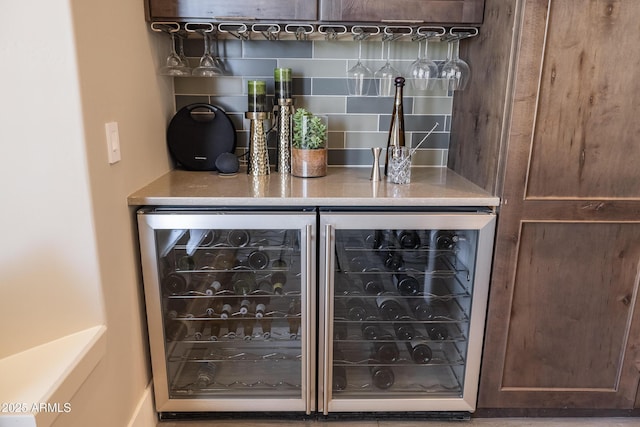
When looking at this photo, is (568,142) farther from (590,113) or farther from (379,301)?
(379,301)

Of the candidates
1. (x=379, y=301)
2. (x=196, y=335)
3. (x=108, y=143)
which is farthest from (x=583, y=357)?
(x=108, y=143)

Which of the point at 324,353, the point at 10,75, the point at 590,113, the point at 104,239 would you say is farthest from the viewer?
the point at 324,353

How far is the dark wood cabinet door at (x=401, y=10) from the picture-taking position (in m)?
1.61

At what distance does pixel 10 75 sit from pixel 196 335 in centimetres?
109

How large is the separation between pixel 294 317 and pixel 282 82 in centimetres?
99

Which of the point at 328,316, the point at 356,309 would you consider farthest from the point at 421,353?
the point at 328,316

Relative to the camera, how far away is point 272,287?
1.70m

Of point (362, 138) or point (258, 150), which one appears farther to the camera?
point (362, 138)

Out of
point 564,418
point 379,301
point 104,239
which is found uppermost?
point 104,239

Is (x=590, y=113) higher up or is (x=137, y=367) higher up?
(x=590, y=113)

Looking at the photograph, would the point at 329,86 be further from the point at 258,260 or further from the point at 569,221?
the point at 569,221

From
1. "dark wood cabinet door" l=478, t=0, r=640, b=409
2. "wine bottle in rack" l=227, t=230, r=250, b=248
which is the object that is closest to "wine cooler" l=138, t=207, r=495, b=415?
"wine bottle in rack" l=227, t=230, r=250, b=248

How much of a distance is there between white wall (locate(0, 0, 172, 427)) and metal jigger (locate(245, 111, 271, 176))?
21.8 inches

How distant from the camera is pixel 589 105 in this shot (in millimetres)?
1432
